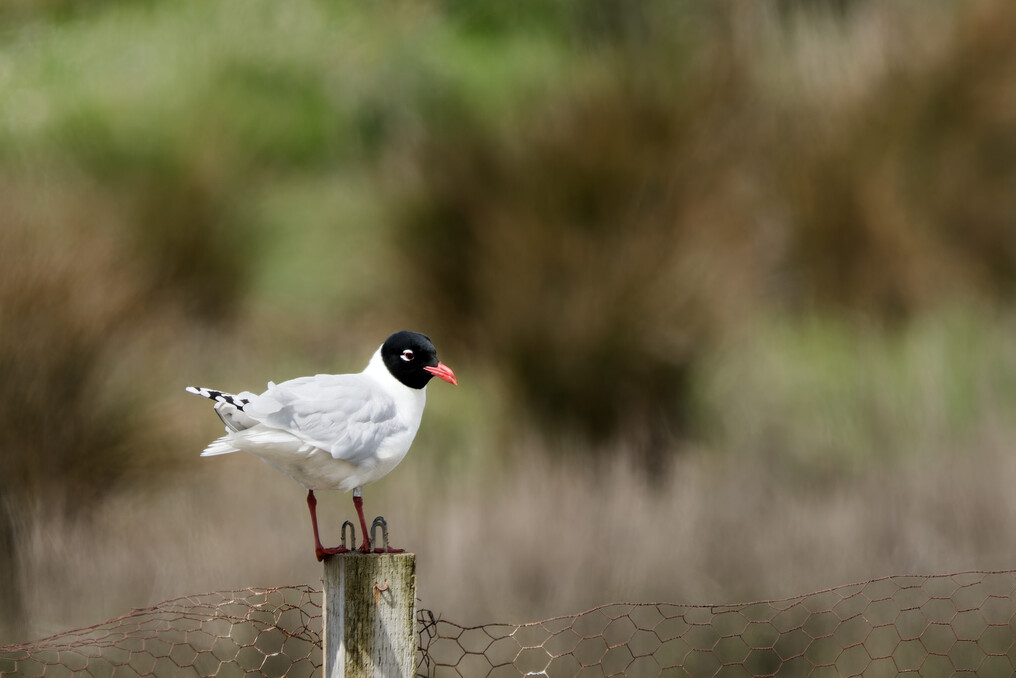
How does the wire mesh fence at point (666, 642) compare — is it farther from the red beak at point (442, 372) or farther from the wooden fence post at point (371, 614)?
the wooden fence post at point (371, 614)

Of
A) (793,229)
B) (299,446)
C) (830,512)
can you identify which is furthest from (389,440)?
(793,229)

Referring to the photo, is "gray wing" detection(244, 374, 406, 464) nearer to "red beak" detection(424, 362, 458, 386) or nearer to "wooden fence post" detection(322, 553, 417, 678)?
"red beak" detection(424, 362, 458, 386)

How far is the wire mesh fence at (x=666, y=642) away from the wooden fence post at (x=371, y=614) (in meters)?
1.30

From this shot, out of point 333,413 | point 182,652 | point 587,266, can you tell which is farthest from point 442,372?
point 587,266

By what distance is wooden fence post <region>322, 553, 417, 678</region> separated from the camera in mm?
2037

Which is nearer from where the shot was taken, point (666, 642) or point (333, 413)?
point (333, 413)

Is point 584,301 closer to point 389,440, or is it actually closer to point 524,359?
point 524,359

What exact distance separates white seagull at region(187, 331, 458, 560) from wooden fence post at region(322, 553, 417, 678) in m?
0.09

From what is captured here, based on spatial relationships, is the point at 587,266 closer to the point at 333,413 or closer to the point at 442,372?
the point at 442,372

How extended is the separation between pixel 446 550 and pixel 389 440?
1583mm

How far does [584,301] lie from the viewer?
17.6 feet

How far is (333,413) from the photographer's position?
7.22ft

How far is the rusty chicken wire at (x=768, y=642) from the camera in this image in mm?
3430

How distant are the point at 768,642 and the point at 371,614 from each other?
174 centimetres
